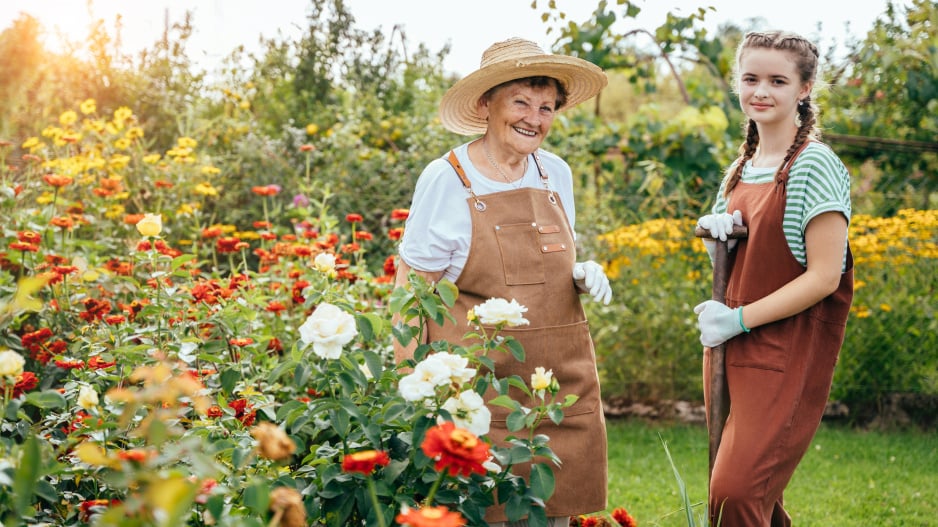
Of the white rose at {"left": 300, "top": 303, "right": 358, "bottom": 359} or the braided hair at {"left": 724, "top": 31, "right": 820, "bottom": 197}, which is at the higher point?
the braided hair at {"left": 724, "top": 31, "right": 820, "bottom": 197}

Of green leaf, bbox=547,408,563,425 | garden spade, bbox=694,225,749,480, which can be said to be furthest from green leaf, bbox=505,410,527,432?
garden spade, bbox=694,225,749,480

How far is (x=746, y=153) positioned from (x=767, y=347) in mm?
532

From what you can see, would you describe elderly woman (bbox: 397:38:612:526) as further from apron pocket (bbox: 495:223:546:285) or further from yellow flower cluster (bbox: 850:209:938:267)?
yellow flower cluster (bbox: 850:209:938:267)

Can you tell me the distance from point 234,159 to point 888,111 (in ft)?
14.7

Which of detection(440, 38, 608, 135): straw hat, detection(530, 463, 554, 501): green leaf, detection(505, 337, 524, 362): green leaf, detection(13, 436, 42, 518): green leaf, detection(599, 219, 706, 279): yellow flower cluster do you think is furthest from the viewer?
detection(599, 219, 706, 279): yellow flower cluster

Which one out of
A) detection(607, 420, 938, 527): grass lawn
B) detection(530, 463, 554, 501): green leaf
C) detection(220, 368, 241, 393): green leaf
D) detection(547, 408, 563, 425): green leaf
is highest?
detection(547, 408, 563, 425): green leaf

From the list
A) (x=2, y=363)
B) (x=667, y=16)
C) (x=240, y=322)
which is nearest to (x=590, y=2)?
(x=667, y=16)

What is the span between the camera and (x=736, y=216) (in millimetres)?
2186

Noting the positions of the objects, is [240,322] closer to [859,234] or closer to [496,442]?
[496,442]

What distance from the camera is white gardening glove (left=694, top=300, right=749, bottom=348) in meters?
2.08

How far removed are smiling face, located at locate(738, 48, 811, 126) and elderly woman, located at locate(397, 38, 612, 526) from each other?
0.42 m

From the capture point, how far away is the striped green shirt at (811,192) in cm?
197

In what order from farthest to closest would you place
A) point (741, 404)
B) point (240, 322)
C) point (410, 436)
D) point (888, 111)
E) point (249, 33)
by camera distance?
1. point (249, 33)
2. point (888, 111)
3. point (240, 322)
4. point (741, 404)
5. point (410, 436)

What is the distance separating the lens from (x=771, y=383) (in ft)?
6.72
